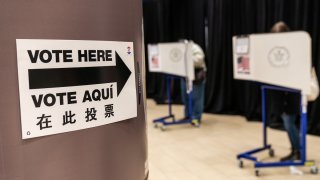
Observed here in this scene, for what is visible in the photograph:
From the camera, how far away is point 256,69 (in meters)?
3.82

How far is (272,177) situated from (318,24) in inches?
96.8

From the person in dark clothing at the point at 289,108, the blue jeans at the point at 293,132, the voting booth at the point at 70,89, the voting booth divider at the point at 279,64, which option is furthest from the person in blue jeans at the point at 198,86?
the voting booth at the point at 70,89

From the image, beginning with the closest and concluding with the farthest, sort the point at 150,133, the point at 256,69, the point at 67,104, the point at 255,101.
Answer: the point at 67,104 → the point at 256,69 → the point at 150,133 → the point at 255,101

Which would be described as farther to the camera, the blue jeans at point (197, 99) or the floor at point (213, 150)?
the blue jeans at point (197, 99)

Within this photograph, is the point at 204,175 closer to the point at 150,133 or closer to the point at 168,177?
the point at 168,177

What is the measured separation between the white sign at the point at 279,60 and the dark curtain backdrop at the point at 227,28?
5.08 feet

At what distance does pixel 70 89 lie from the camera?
1040 mm

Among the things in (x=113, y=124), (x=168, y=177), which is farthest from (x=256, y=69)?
(x=113, y=124)

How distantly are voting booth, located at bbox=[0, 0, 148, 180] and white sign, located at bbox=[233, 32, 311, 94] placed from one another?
2377 mm

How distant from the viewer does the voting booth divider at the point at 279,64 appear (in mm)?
3240

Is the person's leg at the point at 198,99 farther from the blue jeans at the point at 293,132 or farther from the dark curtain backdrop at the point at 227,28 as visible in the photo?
the blue jeans at the point at 293,132

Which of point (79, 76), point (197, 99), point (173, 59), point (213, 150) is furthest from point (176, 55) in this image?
point (79, 76)

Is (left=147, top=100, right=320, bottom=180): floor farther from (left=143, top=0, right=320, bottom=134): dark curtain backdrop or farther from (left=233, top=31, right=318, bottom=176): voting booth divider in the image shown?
(left=143, top=0, right=320, bottom=134): dark curtain backdrop

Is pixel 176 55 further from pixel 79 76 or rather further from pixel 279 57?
pixel 79 76
